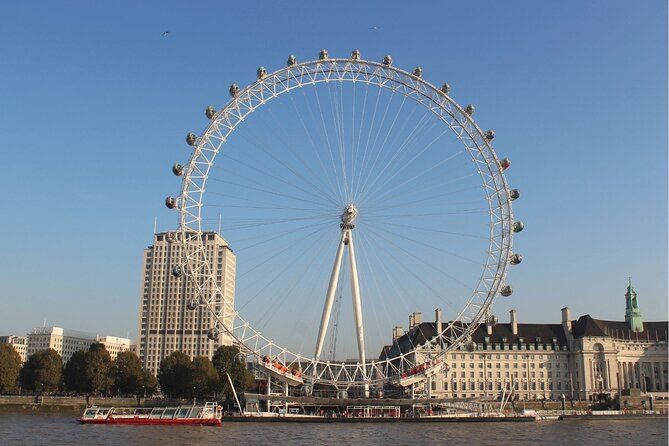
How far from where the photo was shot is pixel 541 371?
486ft

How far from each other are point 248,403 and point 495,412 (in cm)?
3520

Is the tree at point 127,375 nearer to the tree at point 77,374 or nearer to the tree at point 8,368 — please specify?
the tree at point 77,374

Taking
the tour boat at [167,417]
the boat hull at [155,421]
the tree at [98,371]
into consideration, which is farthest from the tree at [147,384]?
the boat hull at [155,421]

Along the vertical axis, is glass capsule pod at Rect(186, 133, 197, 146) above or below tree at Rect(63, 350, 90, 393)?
above

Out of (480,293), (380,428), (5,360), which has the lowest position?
(380,428)

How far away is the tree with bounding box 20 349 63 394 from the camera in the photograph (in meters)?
126

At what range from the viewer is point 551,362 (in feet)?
489

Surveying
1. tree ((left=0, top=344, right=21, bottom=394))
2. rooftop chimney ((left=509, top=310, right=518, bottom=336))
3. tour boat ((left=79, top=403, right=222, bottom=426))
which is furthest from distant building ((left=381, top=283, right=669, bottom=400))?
tree ((left=0, top=344, right=21, bottom=394))

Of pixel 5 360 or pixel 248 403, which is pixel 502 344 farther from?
pixel 5 360

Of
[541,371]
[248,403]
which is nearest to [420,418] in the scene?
[248,403]

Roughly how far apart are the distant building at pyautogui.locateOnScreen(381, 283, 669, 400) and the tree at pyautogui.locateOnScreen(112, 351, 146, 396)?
50692mm

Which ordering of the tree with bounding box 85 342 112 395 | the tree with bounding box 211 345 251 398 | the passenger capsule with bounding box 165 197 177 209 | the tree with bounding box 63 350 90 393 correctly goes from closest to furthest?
1. the passenger capsule with bounding box 165 197 177 209
2. the tree with bounding box 85 342 112 395
3. the tree with bounding box 63 350 90 393
4. the tree with bounding box 211 345 251 398

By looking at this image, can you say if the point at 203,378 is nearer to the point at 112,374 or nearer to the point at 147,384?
the point at 147,384

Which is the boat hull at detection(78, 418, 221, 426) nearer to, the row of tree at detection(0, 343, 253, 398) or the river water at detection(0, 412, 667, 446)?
the river water at detection(0, 412, 667, 446)
